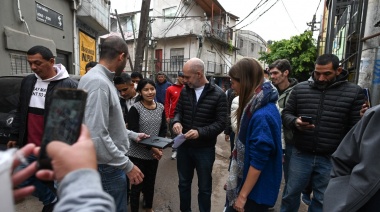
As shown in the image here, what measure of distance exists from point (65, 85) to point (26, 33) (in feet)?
13.3

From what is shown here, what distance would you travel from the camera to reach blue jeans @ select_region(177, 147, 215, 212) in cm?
288

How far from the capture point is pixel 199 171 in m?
2.91

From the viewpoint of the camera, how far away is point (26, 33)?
568cm

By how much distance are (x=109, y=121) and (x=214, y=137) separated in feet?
4.47

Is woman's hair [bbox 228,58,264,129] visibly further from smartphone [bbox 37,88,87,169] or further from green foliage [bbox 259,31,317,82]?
green foliage [bbox 259,31,317,82]

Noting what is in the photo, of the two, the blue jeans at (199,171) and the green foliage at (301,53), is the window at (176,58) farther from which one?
the blue jeans at (199,171)

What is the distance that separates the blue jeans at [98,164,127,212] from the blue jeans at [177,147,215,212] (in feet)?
3.30

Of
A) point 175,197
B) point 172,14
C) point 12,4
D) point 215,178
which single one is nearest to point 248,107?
point 175,197

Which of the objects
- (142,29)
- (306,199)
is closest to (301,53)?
(142,29)

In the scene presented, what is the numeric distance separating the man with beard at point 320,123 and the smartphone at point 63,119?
2.25 metres

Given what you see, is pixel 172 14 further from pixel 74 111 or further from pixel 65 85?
pixel 74 111

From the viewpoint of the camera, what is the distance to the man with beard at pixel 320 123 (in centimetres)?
247

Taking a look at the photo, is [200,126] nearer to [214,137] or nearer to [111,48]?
[214,137]

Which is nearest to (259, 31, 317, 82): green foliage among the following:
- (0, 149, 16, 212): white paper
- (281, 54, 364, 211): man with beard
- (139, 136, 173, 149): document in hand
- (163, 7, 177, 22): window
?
(281, 54, 364, 211): man with beard
